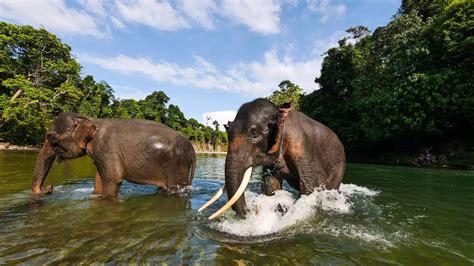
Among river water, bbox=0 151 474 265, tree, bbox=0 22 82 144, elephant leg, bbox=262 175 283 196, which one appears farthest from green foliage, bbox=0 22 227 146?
elephant leg, bbox=262 175 283 196

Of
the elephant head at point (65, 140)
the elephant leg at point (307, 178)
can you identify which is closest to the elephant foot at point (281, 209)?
the elephant leg at point (307, 178)

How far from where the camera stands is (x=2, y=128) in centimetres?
3659

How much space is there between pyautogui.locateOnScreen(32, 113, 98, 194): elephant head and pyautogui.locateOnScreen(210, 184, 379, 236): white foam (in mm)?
3963

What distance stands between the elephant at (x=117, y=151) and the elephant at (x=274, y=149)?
9.38ft

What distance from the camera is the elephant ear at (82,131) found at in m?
7.93

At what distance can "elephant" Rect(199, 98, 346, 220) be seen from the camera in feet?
16.3

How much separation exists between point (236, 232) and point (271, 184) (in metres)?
1.89

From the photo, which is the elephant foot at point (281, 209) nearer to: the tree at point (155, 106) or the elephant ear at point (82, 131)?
the elephant ear at point (82, 131)

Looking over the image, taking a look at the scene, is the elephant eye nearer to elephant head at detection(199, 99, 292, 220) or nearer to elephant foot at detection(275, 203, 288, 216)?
elephant head at detection(199, 99, 292, 220)

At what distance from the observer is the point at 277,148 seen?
5246mm

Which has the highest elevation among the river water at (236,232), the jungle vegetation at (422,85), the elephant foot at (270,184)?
the jungle vegetation at (422,85)

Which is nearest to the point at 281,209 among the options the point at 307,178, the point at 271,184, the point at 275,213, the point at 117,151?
the point at 275,213

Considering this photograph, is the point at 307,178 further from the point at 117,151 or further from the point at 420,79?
the point at 420,79

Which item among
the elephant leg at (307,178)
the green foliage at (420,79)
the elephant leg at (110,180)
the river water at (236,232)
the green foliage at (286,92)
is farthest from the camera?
the green foliage at (286,92)
